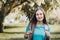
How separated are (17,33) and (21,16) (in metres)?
0.82

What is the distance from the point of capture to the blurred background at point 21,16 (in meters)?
10.9

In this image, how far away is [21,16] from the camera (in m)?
11.6

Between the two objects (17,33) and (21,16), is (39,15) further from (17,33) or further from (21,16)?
(21,16)

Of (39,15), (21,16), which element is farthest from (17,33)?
(39,15)

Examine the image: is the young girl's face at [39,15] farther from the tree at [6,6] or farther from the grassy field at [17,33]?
the tree at [6,6]

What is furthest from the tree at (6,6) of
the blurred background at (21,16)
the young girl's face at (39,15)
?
the young girl's face at (39,15)

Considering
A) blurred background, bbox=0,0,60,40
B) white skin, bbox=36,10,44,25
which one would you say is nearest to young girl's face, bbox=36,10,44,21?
white skin, bbox=36,10,44,25

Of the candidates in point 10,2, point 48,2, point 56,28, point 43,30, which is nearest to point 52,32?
point 56,28

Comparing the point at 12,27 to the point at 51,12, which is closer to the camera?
the point at 51,12

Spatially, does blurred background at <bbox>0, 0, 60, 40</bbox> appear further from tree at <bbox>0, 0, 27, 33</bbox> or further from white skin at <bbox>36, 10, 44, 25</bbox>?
white skin at <bbox>36, 10, 44, 25</bbox>

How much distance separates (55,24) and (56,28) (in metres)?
0.40

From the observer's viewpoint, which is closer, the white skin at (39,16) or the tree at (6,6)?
the white skin at (39,16)

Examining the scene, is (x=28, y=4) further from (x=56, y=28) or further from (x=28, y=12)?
(x=56, y=28)

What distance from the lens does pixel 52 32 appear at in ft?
36.6
